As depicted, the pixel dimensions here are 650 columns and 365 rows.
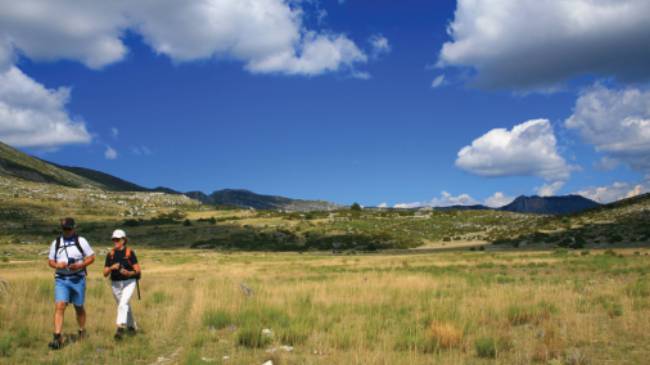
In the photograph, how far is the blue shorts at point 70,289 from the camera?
10.9 meters

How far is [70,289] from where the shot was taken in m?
11.0

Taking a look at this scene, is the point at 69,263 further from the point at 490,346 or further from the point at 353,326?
the point at 490,346

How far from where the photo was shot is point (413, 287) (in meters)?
17.9

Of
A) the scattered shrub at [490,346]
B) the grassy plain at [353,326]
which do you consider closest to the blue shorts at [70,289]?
the grassy plain at [353,326]

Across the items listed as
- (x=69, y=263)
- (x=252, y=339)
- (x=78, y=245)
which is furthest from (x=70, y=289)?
(x=252, y=339)

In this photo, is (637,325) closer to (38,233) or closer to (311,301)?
(311,301)

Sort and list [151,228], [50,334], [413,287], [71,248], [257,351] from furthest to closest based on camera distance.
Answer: [151,228]
[413,287]
[50,334]
[71,248]
[257,351]

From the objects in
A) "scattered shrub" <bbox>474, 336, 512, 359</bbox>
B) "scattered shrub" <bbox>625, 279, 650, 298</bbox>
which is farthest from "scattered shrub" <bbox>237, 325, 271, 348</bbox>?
"scattered shrub" <bbox>625, 279, 650, 298</bbox>

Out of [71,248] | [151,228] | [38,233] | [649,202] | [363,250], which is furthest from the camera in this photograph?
[151,228]

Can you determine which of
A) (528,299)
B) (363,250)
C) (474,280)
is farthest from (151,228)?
(528,299)

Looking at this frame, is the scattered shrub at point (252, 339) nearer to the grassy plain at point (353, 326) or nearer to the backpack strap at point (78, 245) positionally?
the grassy plain at point (353, 326)

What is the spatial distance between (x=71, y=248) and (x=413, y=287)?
11.3m

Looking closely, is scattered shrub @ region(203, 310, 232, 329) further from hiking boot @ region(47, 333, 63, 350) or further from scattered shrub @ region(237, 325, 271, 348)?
hiking boot @ region(47, 333, 63, 350)

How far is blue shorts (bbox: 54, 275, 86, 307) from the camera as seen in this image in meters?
10.9
